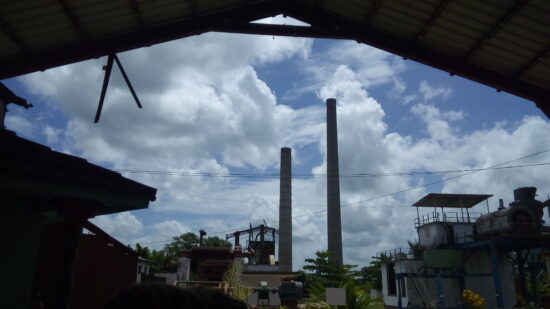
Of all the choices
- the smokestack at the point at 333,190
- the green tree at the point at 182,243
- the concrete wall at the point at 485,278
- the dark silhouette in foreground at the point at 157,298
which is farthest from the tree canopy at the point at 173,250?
the dark silhouette in foreground at the point at 157,298

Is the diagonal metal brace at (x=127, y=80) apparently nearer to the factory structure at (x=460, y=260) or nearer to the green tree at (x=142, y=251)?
the factory structure at (x=460, y=260)

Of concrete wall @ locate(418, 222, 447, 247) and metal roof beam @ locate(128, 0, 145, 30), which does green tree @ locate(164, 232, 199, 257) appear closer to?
concrete wall @ locate(418, 222, 447, 247)

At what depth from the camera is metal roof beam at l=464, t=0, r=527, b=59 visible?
7032mm

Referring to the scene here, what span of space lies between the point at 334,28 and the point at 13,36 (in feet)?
21.7

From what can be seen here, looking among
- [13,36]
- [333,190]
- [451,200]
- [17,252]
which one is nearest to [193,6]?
[13,36]

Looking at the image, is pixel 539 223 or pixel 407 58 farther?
pixel 539 223

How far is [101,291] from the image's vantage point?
1155 cm

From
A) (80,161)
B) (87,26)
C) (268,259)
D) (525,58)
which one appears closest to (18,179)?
(80,161)

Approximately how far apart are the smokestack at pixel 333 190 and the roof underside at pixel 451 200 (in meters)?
12.9

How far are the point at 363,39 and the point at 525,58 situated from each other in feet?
11.1

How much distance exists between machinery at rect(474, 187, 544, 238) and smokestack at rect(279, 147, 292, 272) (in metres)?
25.6

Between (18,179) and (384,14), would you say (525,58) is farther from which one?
(18,179)

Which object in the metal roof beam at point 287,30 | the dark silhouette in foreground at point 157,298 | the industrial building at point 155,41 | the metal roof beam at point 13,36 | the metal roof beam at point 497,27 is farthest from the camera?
the metal roof beam at point 287,30

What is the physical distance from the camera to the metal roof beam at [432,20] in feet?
25.5
